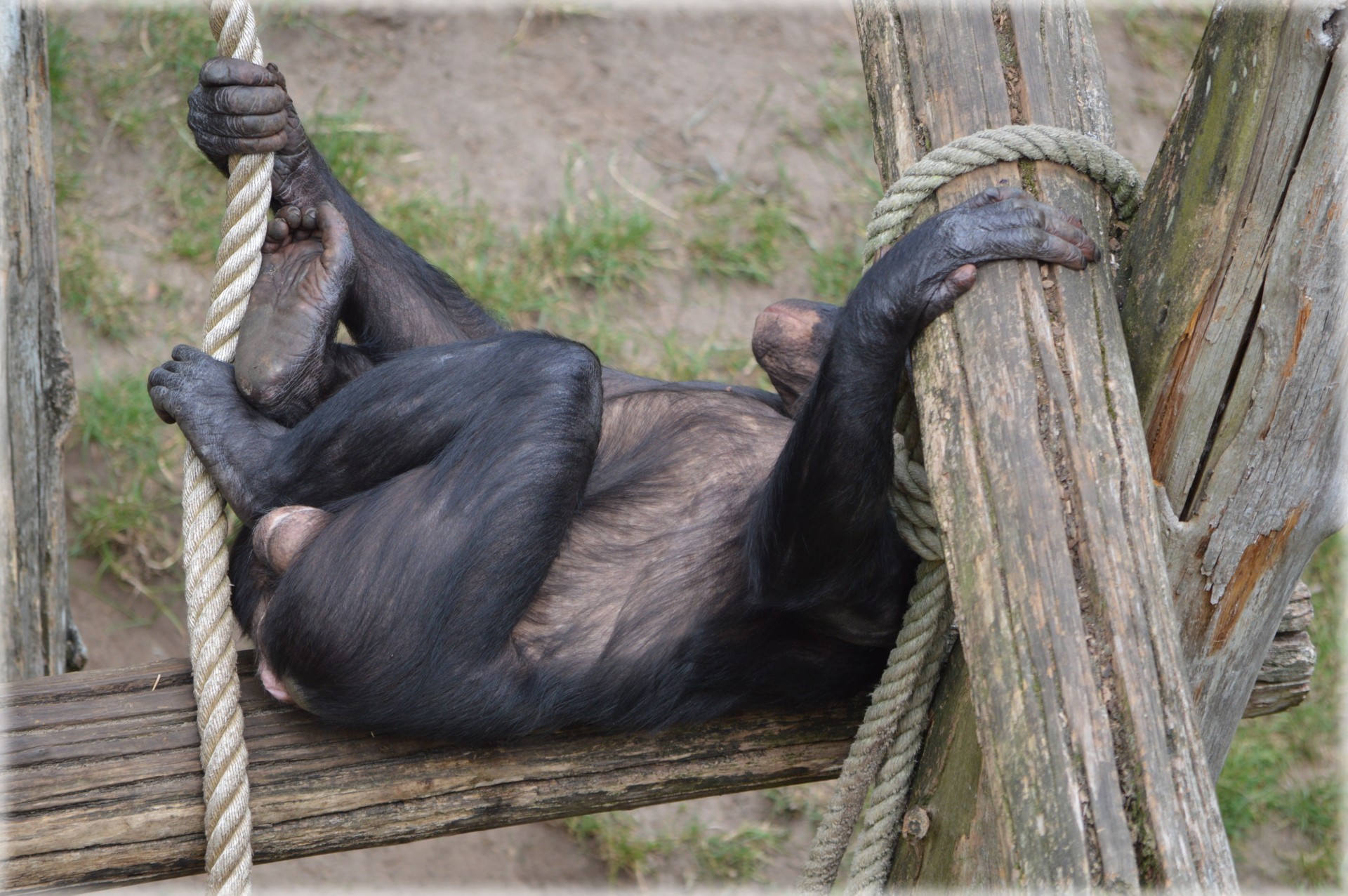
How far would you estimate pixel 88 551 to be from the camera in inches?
172

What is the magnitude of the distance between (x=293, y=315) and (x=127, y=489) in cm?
214

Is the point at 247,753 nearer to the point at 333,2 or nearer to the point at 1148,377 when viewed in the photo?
the point at 1148,377

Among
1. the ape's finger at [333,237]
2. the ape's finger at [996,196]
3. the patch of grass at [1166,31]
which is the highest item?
the patch of grass at [1166,31]

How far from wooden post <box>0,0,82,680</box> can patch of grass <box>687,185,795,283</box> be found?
2.80 m

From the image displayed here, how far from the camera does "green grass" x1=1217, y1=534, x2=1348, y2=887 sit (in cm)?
449

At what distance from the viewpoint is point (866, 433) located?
2199 millimetres

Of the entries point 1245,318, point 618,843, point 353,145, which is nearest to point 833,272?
point 353,145

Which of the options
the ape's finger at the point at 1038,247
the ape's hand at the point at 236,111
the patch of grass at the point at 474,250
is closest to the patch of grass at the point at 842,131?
the patch of grass at the point at 474,250

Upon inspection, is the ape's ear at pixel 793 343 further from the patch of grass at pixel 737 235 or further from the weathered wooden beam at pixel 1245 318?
the patch of grass at pixel 737 235

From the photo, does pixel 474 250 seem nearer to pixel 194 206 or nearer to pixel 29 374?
pixel 194 206

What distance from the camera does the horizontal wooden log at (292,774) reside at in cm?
211

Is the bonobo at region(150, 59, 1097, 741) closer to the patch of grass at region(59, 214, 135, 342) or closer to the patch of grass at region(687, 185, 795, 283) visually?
the patch of grass at region(59, 214, 135, 342)

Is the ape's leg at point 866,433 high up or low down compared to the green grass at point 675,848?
up

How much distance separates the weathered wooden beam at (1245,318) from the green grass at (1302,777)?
2.82 meters
